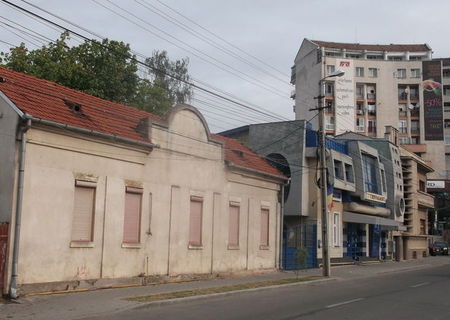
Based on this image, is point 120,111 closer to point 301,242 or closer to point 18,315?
point 18,315

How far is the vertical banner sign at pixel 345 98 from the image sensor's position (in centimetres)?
9025

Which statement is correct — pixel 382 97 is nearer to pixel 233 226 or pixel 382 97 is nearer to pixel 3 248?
pixel 233 226

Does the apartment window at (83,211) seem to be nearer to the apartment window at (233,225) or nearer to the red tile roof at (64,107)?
the red tile roof at (64,107)

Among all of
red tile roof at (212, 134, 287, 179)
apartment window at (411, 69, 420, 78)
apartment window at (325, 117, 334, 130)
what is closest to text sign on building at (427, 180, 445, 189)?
apartment window at (325, 117, 334, 130)

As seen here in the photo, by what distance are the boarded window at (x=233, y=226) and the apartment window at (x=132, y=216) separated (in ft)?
17.9

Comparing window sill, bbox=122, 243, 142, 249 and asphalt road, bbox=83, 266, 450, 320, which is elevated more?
window sill, bbox=122, 243, 142, 249

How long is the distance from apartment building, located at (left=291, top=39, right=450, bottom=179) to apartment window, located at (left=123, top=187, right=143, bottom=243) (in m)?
74.8

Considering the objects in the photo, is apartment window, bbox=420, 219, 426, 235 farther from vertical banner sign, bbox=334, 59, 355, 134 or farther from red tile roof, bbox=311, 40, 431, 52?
red tile roof, bbox=311, 40, 431, 52

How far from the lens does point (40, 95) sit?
1547 cm

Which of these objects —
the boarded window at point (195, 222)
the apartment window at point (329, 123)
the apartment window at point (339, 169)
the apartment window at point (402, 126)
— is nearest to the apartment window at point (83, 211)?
the boarded window at point (195, 222)

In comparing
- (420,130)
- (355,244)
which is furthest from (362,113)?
(355,244)

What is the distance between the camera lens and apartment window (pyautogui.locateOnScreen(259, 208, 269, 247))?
23.9m

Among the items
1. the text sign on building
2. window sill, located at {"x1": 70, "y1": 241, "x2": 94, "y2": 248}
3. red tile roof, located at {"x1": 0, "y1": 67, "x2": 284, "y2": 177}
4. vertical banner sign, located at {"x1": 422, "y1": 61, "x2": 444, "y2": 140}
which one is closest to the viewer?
red tile roof, located at {"x1": 0, "y1": 67, "x2": 284, "y2": 177}

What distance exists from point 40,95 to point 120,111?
3579mm
